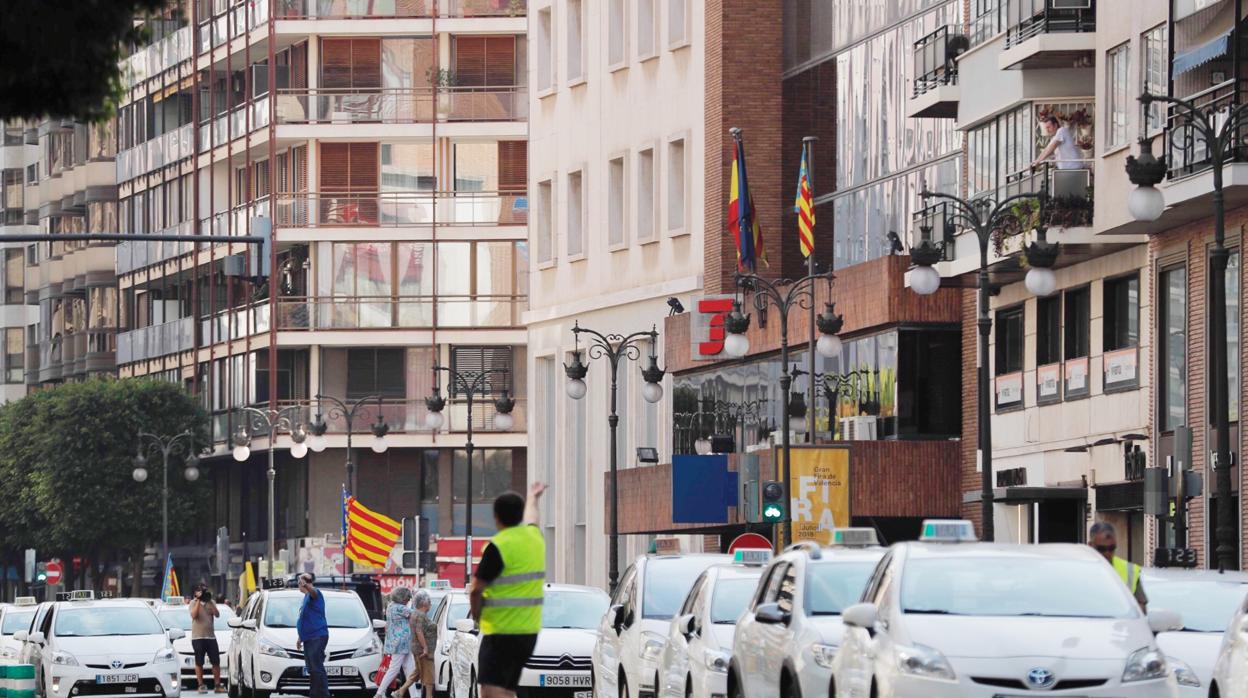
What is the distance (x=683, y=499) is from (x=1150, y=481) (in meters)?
22.4

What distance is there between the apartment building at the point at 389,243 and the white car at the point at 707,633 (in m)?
64.1

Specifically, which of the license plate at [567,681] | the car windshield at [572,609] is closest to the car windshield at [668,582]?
the license plate at [567,681]

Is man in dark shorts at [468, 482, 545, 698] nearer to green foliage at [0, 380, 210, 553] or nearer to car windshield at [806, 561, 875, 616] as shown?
car windshield at [806, 561, 875, 616]

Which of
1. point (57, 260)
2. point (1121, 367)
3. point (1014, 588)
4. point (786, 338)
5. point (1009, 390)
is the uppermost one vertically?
point (57, 260)

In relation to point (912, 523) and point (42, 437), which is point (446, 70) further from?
point (912, 523)

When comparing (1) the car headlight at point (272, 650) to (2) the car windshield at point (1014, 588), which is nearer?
(2) the car windshield at point (1014, 588)

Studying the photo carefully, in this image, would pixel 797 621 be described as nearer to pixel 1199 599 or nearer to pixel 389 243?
pixel 1199 599

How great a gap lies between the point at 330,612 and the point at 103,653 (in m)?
3.17

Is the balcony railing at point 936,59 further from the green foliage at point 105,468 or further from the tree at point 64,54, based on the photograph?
the green foliage at point 105,468

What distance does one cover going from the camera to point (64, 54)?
14.6 metres

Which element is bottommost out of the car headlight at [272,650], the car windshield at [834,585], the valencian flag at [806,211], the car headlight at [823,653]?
the car headlight at [272,650]

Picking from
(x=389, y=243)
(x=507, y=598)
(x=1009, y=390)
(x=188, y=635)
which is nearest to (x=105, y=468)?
(x=389, y=243)

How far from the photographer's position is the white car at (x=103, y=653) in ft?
130

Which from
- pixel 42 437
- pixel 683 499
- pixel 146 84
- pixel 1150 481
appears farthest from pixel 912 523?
pixel 146 84
